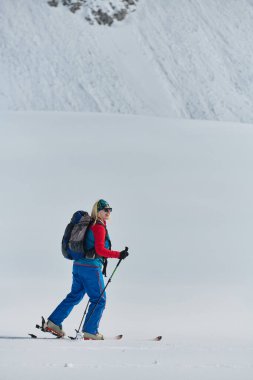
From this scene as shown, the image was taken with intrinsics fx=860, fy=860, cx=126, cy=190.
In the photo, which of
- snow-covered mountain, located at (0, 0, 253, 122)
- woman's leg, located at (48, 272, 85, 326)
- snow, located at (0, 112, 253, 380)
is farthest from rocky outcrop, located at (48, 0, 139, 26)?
woman's leg, located at (48, 272, 85, 326)

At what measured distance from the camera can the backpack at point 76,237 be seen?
6.29 m

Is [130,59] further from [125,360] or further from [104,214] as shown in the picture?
[125,360]

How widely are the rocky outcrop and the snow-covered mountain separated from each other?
95 mm

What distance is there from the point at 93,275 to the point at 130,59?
5273 cm

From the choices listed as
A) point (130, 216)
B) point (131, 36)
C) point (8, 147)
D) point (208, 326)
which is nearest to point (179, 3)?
point (131, 36)

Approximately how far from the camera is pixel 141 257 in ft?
31.7

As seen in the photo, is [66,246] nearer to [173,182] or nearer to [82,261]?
[82,261]

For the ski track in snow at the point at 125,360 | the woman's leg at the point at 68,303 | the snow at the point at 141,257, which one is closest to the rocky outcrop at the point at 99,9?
the snow at the point at 141,257

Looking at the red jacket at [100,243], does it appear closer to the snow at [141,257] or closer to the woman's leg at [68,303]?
the woman's leg at [68,303]

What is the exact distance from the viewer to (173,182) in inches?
575

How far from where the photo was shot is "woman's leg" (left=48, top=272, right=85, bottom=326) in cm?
653

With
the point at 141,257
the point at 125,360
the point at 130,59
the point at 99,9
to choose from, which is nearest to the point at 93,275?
the point at 125,360

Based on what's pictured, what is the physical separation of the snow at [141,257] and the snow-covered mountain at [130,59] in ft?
113

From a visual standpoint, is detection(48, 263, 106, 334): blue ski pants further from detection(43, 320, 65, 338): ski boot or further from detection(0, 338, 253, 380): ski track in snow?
detection(0, 338, 253, 380): ski track in snow
